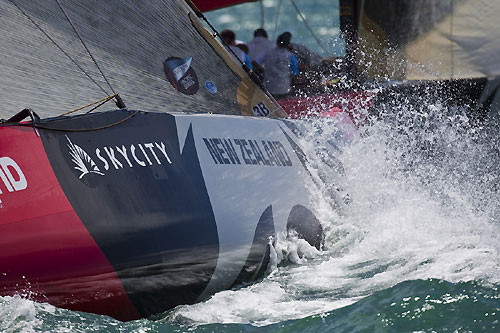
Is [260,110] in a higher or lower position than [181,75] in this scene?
lower

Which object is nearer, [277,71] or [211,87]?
[211,87]

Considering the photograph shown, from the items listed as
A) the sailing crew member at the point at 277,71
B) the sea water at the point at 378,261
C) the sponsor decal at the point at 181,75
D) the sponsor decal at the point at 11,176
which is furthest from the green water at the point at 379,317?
the sailing crew member at the point at 277,71

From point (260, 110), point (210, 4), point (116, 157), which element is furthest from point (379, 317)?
point (210, 4)

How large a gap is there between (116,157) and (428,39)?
5231 millimetres

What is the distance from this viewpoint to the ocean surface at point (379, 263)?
2641 mm

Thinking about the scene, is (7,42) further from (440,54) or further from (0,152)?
(440,54)

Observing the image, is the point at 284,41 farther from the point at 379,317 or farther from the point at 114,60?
the point at 379,317

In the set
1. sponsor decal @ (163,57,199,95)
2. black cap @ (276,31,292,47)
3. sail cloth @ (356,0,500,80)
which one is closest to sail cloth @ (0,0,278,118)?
sponsor decal @ (163,57,199,95)

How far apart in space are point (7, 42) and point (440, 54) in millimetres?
4972

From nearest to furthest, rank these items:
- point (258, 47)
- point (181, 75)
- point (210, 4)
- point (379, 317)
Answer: point (379, 317) → point (181, 75) → point (258, 47) → point (210, 4)

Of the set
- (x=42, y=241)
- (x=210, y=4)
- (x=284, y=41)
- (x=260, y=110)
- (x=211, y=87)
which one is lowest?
(x=42, y=241)

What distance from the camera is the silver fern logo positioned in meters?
2.88

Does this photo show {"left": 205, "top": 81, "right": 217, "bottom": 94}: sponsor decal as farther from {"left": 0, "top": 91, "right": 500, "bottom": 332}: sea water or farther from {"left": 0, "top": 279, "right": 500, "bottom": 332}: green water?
{"left": 0, "top": 279, "right": 500, "bottom": 332}: green water

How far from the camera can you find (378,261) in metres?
3.53
